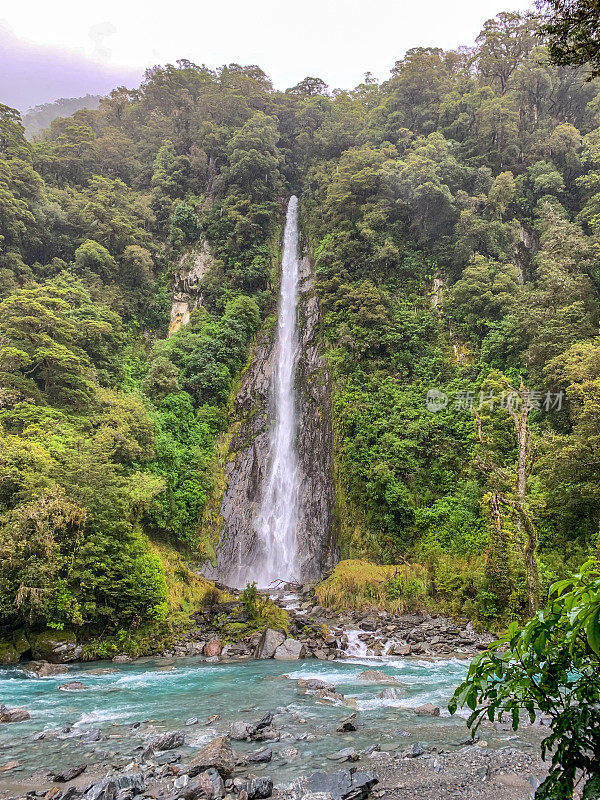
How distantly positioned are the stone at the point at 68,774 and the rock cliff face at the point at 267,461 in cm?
1306

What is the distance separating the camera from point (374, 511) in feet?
56.2

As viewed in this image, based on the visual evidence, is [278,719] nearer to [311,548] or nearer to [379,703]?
[379,703]

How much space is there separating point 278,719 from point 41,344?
14844 millimetres

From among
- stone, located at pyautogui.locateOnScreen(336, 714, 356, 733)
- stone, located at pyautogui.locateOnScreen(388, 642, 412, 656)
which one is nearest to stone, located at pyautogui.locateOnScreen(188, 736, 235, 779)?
stone, located at pyautogui.locateOnScreen(336, 714, 356, 733)

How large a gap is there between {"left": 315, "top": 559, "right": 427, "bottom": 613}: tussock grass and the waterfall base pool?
3.35 m

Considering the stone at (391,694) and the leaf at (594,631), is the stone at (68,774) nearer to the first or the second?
the stone at (391,694)

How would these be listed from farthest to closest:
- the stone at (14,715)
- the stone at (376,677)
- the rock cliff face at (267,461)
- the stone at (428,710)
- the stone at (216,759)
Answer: the rock cliff face at (267,461), the stone at (376,677), the stone at (14,715), the stone at (428,710), the stone at (216,759)

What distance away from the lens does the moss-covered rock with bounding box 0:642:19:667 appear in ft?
34.5

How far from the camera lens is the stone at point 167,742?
5.74m

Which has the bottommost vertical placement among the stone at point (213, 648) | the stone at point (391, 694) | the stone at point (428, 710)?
the stone at point (213, 648)

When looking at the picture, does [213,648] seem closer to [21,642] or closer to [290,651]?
[290,651]

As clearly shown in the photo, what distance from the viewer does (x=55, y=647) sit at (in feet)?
36.2

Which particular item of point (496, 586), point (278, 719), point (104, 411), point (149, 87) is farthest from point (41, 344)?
point (149, 87)

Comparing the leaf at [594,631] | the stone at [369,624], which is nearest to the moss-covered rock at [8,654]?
the stone at [369,624]
